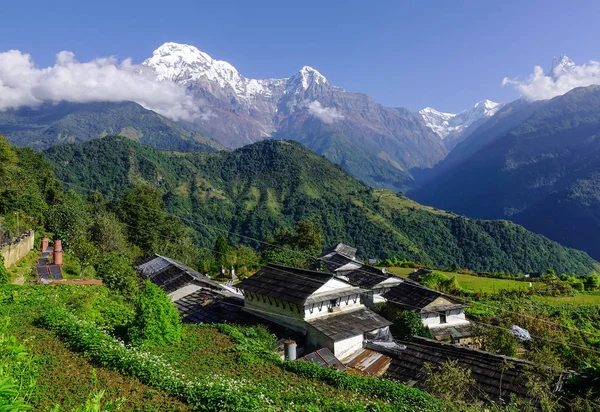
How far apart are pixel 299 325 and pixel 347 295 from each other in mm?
3437

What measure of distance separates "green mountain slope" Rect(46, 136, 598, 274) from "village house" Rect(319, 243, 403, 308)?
194ft

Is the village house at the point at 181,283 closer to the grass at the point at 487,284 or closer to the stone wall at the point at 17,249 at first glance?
the stone wall at the point at 17,249

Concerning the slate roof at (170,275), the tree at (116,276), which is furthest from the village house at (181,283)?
the tree at (116,276)

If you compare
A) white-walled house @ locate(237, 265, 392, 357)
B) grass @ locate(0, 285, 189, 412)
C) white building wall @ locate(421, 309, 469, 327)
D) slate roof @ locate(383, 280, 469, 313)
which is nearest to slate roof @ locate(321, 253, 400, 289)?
slate roof @ locate(383, 280, 469, 313)

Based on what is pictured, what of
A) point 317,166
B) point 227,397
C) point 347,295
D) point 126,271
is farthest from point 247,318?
point 317,166

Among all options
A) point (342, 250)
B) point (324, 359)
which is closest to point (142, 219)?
point (342, 250)

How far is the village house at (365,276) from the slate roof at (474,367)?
44.8ft

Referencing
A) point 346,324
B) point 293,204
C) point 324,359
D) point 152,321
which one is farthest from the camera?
point 293,204

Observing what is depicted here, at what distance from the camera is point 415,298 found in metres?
33.7

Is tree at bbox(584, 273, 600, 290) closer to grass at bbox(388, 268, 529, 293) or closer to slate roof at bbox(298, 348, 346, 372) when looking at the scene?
grass at bbox(388, 268, 529, 293)

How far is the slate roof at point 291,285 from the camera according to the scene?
22500 millimetres

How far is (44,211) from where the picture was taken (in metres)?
43.5

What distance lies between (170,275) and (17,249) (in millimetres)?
11900

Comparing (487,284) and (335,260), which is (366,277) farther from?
(487,284)
